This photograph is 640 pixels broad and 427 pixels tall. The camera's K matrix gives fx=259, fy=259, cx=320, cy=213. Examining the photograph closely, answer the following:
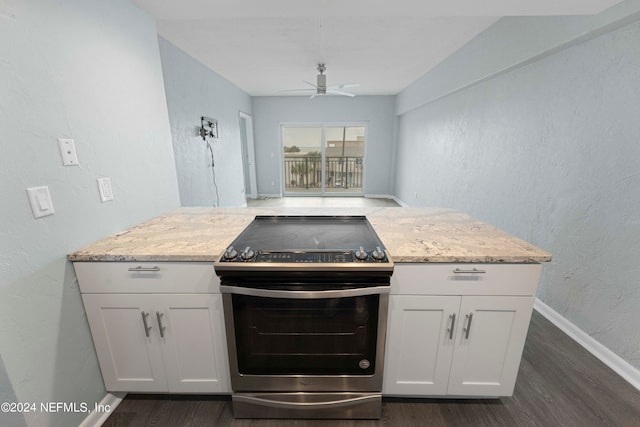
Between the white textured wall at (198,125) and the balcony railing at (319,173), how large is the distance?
7.46 feet

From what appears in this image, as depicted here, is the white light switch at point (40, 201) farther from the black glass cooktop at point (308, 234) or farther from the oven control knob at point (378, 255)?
the oven control knob at point (378, 255)

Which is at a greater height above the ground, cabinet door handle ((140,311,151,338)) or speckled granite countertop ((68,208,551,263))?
speckled granite countertop ((68,208,551,263))

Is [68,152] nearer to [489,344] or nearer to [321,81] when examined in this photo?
[489,344]

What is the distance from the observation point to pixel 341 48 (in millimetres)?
3139

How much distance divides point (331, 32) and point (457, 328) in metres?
2.90

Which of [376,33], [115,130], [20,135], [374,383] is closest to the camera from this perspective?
[20,135]

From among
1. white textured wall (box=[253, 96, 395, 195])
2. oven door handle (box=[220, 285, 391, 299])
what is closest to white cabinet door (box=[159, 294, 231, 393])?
oven door handle (box=[220, 285, 391, 299])

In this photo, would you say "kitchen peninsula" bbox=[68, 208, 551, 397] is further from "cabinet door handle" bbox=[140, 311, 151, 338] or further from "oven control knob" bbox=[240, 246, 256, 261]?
"oven control knob" bbox=[240, 246, 256, 261]

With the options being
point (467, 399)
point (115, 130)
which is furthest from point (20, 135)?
point (467, 399)

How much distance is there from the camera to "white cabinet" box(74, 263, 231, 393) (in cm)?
123

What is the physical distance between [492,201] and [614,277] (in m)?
1.25

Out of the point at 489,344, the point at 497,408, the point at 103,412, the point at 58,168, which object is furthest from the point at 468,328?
the point at 58,168

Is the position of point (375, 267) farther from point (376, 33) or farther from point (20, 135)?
point (376, 33)

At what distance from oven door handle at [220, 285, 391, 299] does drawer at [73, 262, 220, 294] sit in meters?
0.18
